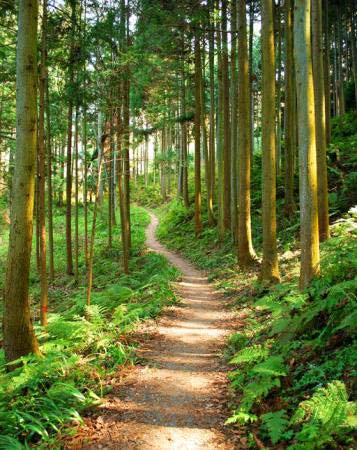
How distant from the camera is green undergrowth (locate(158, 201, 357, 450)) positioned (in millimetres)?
3131

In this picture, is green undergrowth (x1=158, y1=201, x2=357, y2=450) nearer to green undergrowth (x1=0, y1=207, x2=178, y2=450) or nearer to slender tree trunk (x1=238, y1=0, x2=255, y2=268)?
green undergrowth (x1=0, y1=207, x2=178, y2=450)

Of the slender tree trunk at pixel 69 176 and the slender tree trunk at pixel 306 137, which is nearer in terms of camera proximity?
the slender tree trunk at pixel 306 137

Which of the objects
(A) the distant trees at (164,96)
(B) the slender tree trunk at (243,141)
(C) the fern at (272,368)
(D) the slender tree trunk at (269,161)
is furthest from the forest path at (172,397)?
(B) the slender tree trunk at (243,141)

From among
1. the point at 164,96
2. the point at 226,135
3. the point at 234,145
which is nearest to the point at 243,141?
the point at 234,145

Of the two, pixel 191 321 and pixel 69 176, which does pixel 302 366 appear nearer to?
pixel 191 321

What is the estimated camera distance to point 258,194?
1844cm

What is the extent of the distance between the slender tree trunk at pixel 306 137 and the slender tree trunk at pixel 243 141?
15.0 ft

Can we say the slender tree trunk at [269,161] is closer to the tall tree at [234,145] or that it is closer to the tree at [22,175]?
the tall tree at [234,145]

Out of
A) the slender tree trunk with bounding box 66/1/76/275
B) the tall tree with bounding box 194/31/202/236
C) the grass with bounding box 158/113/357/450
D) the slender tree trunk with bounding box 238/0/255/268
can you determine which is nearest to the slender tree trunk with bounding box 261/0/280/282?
the grass with bounding box 158/113/357/450

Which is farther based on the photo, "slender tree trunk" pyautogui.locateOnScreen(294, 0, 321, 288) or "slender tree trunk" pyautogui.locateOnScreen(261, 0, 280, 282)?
"slender tree trunk" pyautogui.locateOnScreen(261, 0, 280, 282)

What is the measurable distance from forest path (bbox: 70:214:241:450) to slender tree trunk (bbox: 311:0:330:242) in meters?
4.14

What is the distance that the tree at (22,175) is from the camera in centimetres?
516

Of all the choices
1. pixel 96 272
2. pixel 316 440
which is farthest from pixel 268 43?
pixel 96 272

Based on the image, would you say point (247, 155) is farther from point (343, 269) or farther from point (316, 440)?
point (316, 440)
